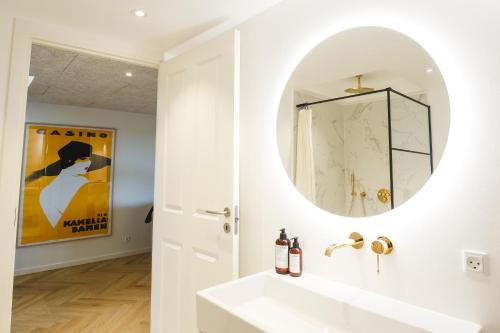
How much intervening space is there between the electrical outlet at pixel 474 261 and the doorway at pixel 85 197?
2442mm

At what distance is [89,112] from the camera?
435 cm

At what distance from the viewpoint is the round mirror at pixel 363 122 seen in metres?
1.13

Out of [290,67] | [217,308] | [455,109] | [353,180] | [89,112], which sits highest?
[89,112]

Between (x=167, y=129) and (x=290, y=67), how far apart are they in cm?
102

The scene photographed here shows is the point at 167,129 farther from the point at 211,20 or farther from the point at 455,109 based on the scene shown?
the point at 455,109

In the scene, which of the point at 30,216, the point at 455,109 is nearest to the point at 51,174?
the point at 30,216

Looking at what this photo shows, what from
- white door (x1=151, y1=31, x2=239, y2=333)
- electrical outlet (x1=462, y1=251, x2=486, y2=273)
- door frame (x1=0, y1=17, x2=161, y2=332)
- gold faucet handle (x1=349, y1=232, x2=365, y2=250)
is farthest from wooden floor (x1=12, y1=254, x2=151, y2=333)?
electrical outlet (x1=462, y1=251, x2=486, y2=273)

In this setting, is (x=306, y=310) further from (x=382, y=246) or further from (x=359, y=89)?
(x=359, y=89)

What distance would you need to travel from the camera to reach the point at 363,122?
130cm

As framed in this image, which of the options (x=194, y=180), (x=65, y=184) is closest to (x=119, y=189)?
(x=65, y=184)

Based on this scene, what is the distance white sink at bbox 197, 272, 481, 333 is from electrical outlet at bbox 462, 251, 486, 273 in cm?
17

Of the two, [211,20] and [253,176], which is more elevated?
[211,20]

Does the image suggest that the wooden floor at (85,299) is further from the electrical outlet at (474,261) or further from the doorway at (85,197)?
the electrical outlet at (474,261)

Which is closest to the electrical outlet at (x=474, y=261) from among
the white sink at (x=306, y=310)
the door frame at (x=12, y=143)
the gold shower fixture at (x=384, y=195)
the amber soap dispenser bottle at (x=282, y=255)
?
the white sink at (x=306, y=310)
